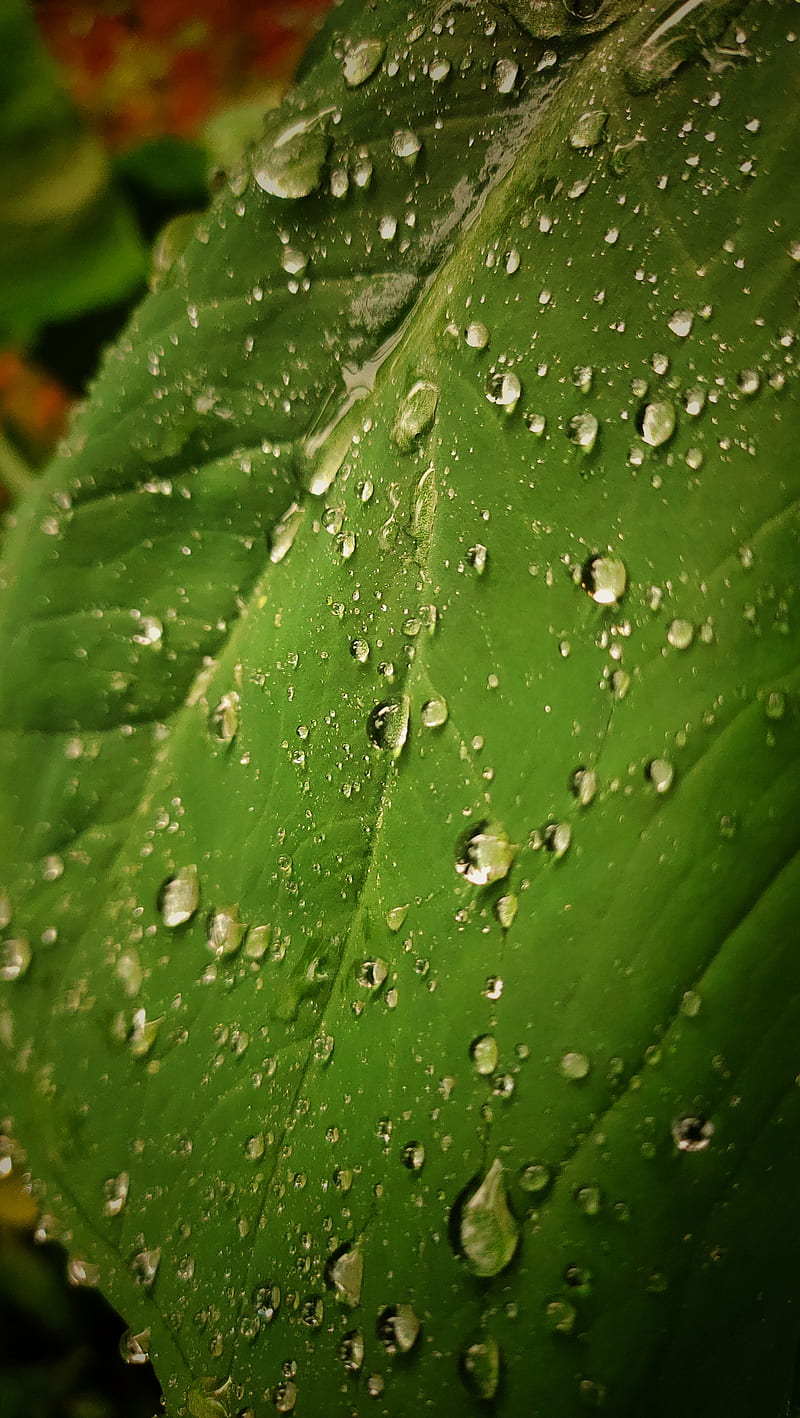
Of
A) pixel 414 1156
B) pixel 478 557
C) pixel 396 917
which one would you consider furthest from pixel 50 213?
pixel 414 1156

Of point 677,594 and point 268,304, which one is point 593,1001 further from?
point 268,304

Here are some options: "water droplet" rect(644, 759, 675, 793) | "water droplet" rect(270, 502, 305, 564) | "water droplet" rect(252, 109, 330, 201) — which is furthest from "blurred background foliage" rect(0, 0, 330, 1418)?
"water droplet" rect(644, 759, 675, 793)

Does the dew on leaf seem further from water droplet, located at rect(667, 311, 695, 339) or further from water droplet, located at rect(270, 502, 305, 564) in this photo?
water droplet, located at rect(667, 311, 695, 339)

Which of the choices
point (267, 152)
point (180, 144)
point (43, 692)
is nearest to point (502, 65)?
point (267, 152)

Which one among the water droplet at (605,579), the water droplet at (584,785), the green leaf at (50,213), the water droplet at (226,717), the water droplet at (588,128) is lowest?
the water droplet at (584,785)

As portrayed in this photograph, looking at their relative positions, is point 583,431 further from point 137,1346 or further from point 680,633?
point 137,1346

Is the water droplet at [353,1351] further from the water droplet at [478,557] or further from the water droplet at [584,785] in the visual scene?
the water droplet at [478,557]

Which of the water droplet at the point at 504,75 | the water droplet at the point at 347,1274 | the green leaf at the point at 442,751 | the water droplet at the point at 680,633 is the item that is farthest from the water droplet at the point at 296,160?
the water droplet at the point at 347,1274
